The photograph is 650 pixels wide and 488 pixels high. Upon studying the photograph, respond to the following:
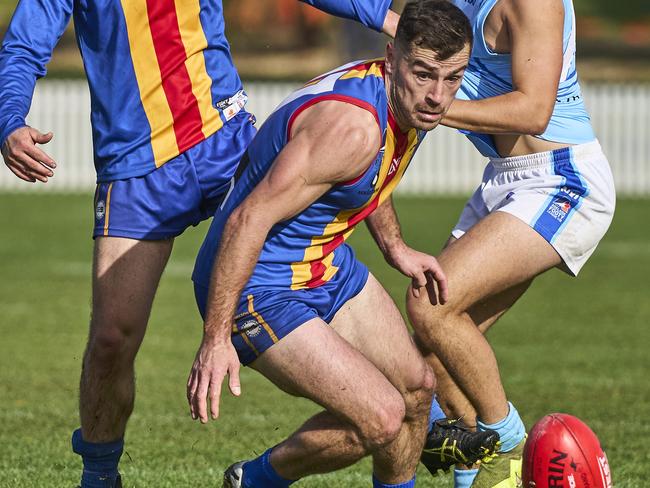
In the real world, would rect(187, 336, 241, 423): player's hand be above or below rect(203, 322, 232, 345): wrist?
below

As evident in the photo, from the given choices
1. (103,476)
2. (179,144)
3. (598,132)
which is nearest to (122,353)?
(103,476)

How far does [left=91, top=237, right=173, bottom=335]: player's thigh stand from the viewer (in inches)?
217

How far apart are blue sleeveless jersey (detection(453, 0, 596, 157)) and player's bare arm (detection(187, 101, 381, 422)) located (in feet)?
4.42

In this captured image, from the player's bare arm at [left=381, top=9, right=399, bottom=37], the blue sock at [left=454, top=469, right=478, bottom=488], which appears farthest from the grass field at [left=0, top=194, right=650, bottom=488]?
the player's bare arm at [left=381, top=9, right=399, bottom=37]

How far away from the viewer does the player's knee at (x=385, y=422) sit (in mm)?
5055

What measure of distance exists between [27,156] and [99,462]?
1410 mm

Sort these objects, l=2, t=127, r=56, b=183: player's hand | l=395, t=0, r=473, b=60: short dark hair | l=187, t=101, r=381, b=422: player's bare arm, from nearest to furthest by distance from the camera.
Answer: l=187, t=101, r=381, b=422: player's bare arm → l=395, t=0, r=473, b=60: short dark hair → l=2, t=127, r=56, b=183: player's hand

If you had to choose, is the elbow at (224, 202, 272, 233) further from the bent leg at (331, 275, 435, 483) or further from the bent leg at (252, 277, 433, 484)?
the bent leg at (331, 275, 435, 483)

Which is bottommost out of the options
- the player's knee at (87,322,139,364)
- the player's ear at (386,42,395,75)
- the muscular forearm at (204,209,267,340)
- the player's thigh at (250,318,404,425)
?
the player's knee at (87,322,139,364)

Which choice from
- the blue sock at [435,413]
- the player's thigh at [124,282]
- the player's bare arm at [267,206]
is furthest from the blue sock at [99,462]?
the blue sock at [435,413]

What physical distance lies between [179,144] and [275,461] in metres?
1.40

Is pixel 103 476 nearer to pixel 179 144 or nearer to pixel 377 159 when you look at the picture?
pixel 179 144

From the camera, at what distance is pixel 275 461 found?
211 inches

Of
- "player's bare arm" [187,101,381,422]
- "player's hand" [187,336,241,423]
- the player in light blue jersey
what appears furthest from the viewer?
the player in light blue jersey
